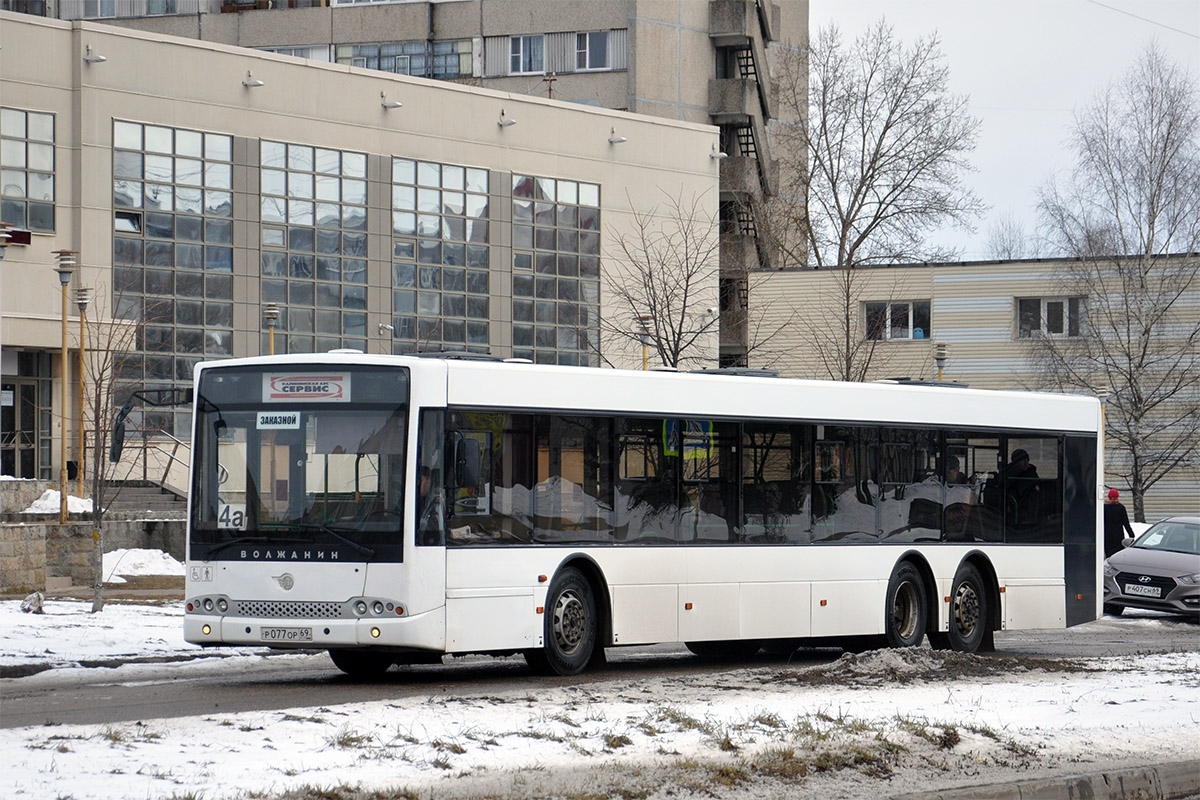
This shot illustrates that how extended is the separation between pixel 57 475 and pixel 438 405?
34.3 metres

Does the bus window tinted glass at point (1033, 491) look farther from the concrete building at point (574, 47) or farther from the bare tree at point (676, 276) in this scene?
the concrete building at point (574, 47)

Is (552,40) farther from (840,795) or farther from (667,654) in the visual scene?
(840,795)

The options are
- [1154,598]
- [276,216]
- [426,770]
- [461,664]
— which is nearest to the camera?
[426,770]

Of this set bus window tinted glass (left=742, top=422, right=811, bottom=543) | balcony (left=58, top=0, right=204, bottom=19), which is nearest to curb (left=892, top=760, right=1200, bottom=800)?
bus window tinted glass (left=742, top=422, right=811, bottom=543)

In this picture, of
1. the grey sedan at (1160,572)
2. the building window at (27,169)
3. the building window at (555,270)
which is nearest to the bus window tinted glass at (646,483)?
the grey sedan at (1160,572)

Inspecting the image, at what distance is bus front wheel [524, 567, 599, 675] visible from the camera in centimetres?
1455

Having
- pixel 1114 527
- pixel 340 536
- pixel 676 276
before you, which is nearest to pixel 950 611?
pixel 340 536

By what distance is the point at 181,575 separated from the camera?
112 feet

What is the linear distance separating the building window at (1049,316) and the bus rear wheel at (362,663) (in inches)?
1568

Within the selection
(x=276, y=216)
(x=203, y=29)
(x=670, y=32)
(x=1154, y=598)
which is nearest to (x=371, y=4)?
(x=203, y=29)

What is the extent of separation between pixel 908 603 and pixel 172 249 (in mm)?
35095

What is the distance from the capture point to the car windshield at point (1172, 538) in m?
27.0

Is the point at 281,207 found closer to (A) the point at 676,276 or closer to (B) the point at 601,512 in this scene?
(A) the point at 676,276

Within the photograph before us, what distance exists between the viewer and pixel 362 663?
593 inches
